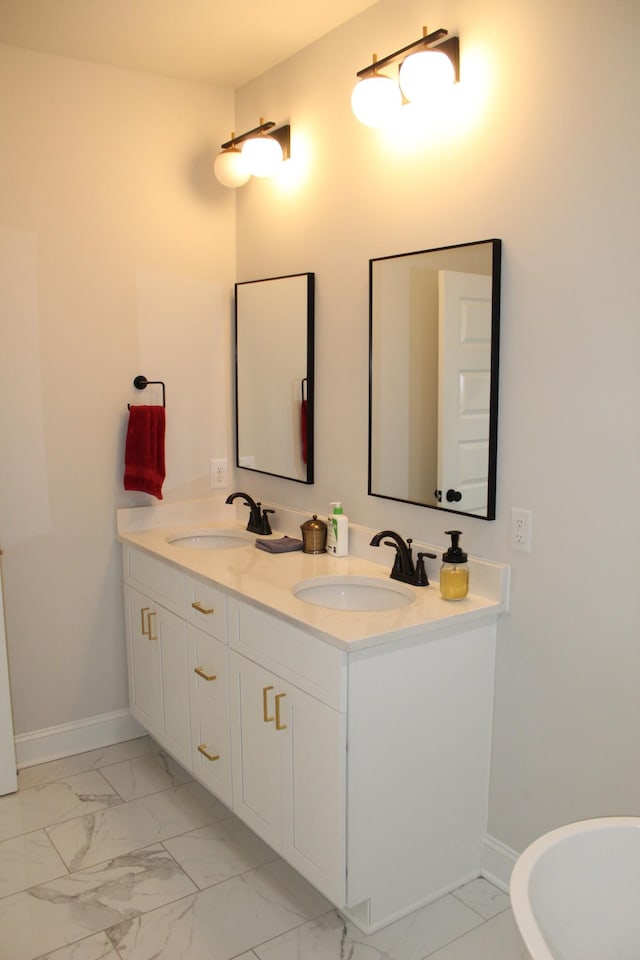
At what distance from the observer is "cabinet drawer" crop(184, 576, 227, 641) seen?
2385mm

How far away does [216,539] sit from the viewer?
3.15 meters

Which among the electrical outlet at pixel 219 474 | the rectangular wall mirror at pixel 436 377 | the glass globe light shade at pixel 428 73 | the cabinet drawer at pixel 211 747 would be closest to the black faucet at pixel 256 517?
the electrical outlet at pixel 219 474

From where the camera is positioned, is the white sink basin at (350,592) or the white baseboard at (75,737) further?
the white baseboard at (75,737)

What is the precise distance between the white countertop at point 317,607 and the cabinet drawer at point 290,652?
4 cm

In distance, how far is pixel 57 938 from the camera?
2.04 meters

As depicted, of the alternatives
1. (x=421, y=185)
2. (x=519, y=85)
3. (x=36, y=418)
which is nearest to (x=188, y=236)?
(x=36, y=418)

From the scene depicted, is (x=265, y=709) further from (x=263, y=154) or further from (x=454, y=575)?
(x=263, y=154)

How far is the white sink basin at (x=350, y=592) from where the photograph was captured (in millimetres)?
2355

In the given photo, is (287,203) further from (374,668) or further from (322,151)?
(374,668)

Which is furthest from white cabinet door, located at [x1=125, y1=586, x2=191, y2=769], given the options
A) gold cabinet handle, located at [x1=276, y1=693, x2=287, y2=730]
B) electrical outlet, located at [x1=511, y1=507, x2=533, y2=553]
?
electrical outlet, located at [x1=511, y1=507, x2=533, y2=553]

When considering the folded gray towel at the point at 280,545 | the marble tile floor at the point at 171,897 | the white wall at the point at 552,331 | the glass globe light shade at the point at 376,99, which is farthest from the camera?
the folded gray towel at the point at 280,545

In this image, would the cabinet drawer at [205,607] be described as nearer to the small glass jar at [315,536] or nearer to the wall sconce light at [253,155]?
the small glass jar at [315,536]

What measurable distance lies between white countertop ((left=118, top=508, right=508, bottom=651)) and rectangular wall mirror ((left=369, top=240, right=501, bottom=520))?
0.82 feet

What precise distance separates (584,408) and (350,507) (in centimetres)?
102
